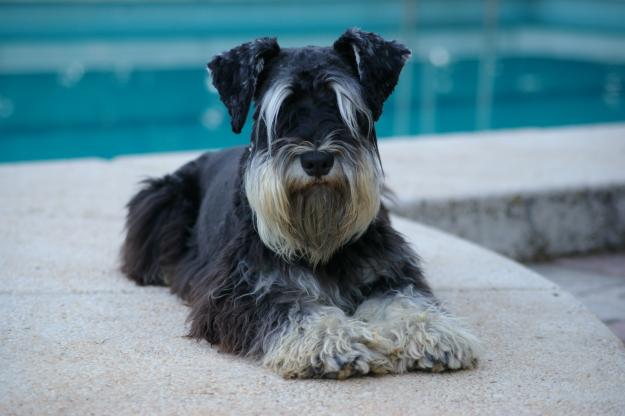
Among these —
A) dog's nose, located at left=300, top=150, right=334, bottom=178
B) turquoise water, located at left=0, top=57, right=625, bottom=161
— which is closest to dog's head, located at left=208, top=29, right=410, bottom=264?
dog's nose, located at left=300, top=150, right=334, bottom=178

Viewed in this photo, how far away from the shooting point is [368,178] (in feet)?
11.6

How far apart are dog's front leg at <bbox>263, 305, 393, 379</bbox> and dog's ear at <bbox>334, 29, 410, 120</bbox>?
2.91 feet

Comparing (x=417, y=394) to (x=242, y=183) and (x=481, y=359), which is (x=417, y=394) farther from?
(x=242, y=183)

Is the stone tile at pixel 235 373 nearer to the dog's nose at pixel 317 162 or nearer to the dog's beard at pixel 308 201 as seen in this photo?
the dog's beard at pixel 308 201

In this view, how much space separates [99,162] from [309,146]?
421 cm

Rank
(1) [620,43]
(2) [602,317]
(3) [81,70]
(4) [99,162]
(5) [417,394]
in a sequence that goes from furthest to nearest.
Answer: (1) [620,43] → (3) [81,70] → (4) [99,162] → (2) [602,317] → (5) [417,394]

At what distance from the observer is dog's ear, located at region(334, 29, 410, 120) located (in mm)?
3760

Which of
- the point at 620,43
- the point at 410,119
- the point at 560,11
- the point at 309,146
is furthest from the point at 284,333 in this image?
the point at 560,11

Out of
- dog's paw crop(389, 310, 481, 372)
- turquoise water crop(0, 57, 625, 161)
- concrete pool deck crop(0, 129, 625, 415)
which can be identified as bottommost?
turquoise water crop(0, 57, 625, 161)

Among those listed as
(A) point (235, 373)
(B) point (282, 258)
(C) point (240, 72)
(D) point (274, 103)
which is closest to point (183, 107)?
(C) point (240, 72)

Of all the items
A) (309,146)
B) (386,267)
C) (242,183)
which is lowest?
(386,267)

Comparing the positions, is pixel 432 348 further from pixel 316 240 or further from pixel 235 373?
pixel 235 373

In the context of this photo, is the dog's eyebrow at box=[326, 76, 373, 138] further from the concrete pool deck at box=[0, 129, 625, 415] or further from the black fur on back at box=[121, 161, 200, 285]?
the black fur on back at box=[121, 161, 200, 285]

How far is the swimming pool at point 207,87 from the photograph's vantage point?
12203mm
